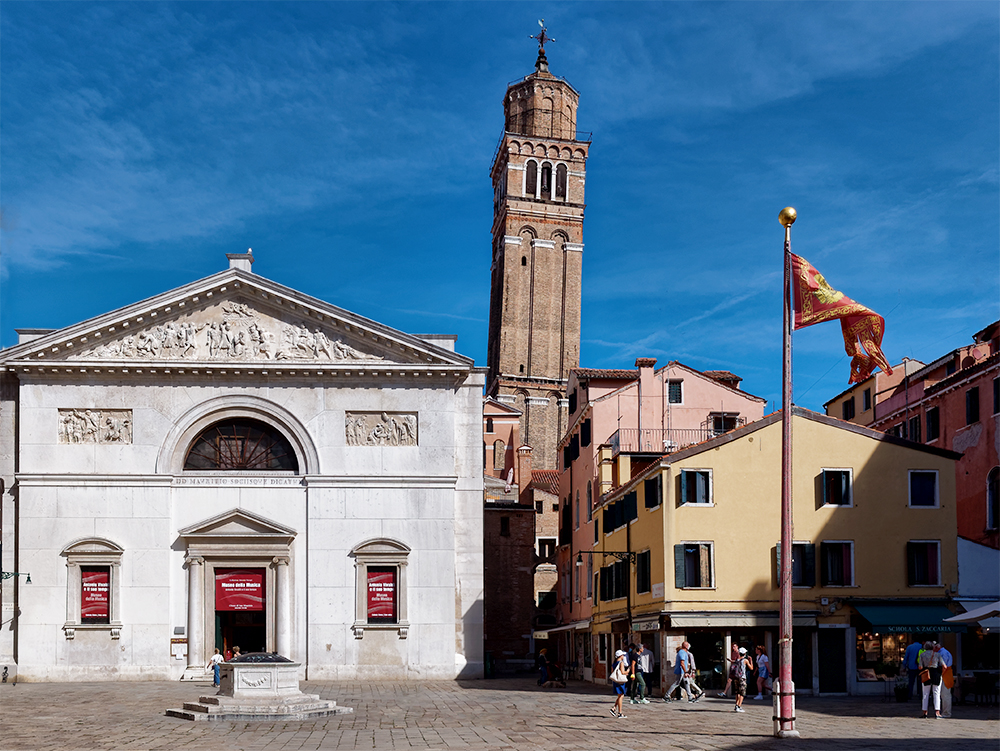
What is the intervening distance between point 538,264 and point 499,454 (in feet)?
61.5

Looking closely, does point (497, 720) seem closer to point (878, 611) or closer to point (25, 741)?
point (25, 741)

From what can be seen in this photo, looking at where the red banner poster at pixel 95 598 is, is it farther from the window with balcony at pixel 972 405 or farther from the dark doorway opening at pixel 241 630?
the window with balcony at pixel 972 405

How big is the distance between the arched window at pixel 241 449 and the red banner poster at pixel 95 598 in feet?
16.1

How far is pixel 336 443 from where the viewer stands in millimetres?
42719

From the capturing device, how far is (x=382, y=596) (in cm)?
4203

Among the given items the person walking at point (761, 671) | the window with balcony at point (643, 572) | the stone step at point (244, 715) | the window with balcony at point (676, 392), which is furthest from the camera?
the window with balcony at point (676, 392)

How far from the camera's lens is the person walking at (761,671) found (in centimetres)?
3053

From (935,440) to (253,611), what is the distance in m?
24.7

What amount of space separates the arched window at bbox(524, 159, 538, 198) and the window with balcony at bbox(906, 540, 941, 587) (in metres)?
62.8

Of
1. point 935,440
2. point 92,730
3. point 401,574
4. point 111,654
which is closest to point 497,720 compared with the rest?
point 92,730

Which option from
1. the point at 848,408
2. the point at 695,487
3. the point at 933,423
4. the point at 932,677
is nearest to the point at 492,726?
the point at 932,677

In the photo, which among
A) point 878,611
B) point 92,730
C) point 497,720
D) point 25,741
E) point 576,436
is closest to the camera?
point 25,741

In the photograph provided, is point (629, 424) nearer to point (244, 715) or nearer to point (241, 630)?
point (241, 630)

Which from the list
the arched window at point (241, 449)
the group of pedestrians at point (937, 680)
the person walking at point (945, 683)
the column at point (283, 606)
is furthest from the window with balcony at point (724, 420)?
the person walking at point (945, 683)
